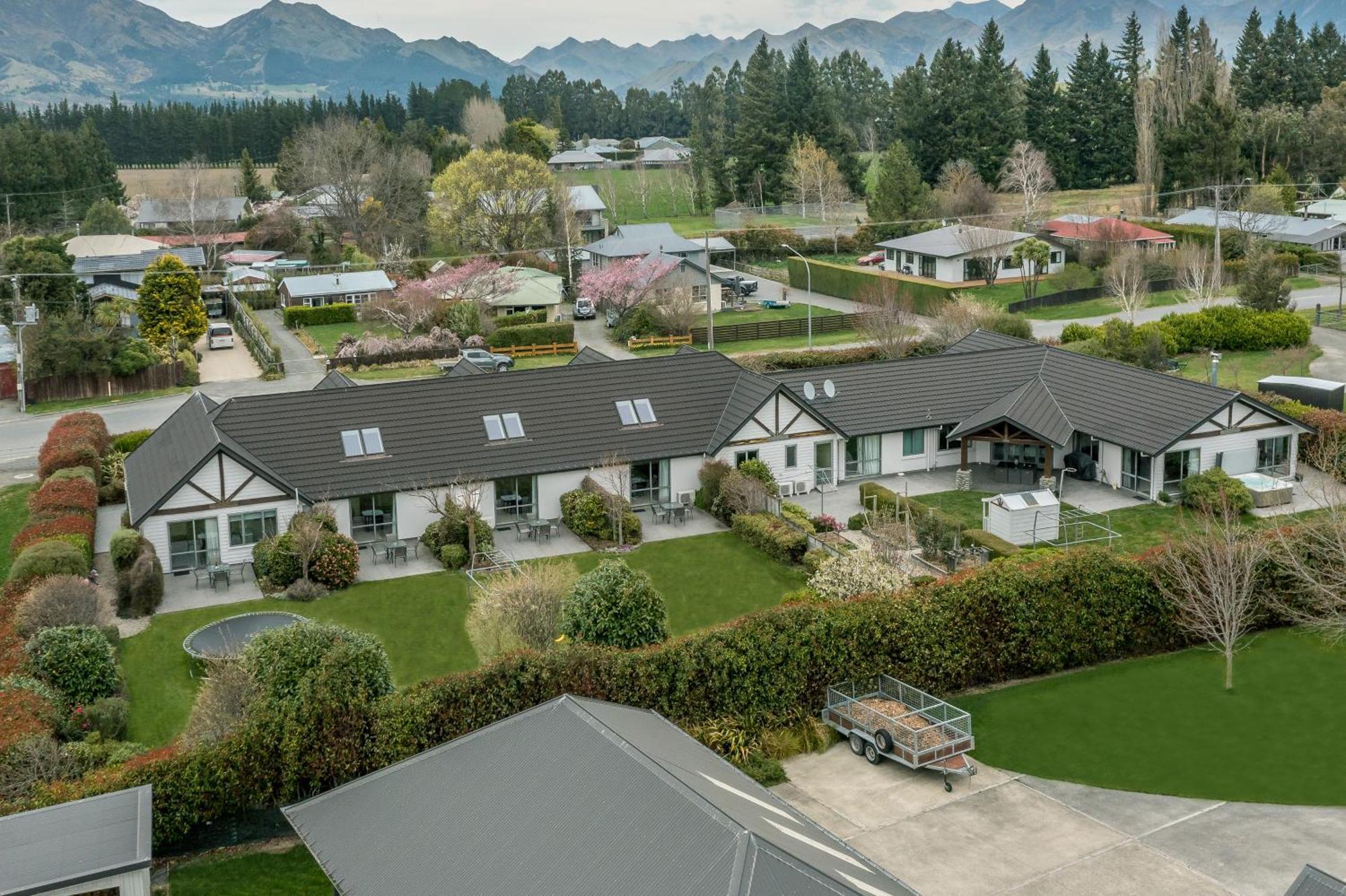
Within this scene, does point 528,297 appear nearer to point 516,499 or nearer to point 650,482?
point 650,482

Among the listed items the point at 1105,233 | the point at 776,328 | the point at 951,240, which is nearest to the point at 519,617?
the point at 776,328

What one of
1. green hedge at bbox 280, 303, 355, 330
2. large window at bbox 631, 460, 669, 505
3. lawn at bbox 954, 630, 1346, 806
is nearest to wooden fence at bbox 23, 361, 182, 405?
green hedge at bbox 280, 303, 355, 330

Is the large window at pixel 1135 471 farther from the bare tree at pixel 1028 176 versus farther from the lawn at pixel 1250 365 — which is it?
the bare tree at pixel 1028 176

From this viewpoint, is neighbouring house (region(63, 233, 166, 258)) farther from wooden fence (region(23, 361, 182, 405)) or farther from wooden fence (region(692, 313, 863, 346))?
wooden fence (region(692, 313, 863, 346))

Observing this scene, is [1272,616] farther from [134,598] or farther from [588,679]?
[134,598]

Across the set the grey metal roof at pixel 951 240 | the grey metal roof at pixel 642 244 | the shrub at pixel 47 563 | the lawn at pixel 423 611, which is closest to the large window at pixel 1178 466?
the lawn at pixel 423 611

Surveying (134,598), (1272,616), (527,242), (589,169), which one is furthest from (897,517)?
(589,169)
